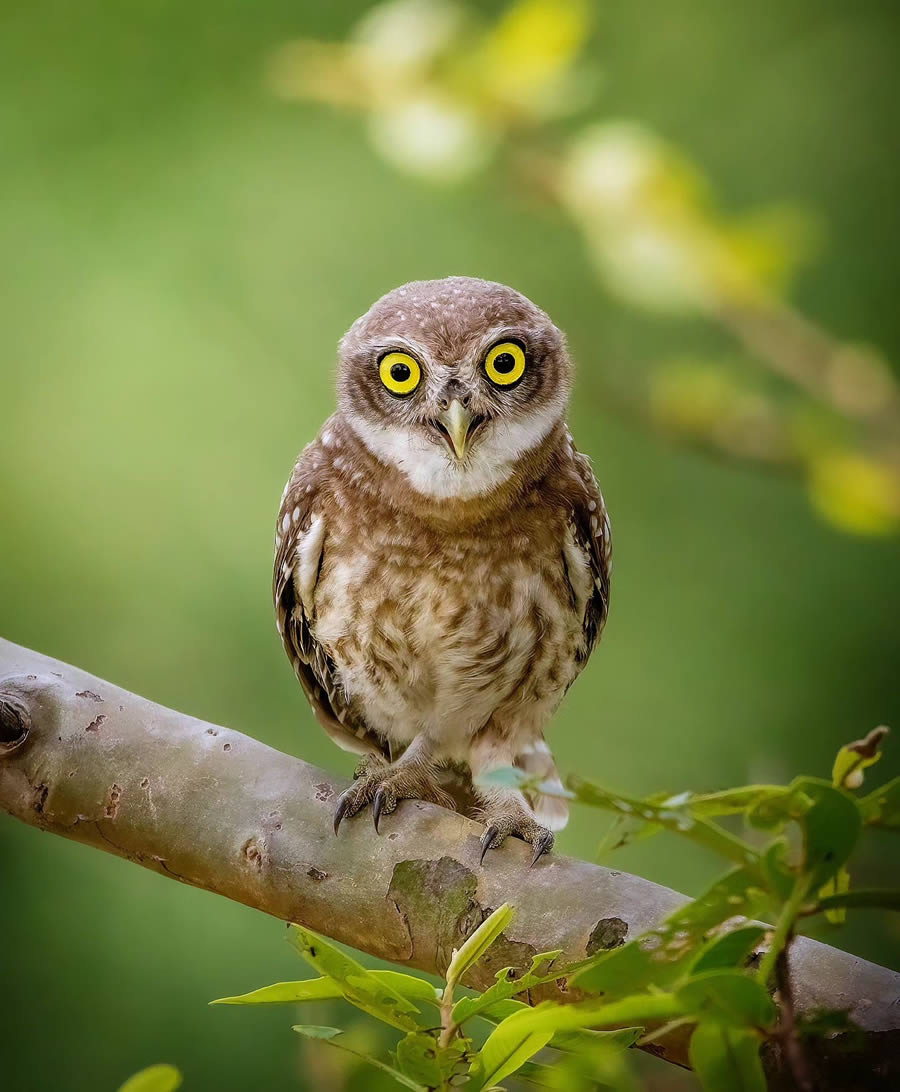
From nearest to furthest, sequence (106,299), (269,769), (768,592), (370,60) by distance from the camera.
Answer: (269,769) < (370,60) < (106,299) < (768,592)

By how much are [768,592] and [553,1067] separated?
3.56 metres

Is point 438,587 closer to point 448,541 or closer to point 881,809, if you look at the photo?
point 448,541

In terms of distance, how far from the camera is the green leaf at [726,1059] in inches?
21.6

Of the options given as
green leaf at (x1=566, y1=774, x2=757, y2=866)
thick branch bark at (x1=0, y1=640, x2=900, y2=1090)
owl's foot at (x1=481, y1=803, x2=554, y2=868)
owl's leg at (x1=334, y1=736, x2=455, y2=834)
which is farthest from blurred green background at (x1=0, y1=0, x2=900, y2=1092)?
green leaf at (x1=566, y1=774, x2=757, y2=866)

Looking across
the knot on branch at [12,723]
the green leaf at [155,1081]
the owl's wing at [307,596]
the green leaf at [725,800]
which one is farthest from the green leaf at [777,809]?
the owl's wing at [307,596]

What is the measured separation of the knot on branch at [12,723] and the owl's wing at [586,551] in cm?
87

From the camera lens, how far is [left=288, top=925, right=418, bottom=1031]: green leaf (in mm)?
666

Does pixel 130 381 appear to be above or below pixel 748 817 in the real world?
above

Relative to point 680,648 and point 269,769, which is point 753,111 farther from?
point 269,769

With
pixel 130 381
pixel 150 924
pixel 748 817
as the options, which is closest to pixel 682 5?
pixel 130 381

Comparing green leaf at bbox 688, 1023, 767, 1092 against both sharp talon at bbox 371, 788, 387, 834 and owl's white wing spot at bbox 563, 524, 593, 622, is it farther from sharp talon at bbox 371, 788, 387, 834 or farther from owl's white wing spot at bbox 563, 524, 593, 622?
owl's white wing spot at bbox 563, 524, 593, 622

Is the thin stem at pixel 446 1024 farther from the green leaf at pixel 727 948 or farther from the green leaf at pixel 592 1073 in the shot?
the green leaf at pixel 727 948

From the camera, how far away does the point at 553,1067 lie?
65 cm

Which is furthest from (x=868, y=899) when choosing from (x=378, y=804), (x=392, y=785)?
(x=392, y=785)
